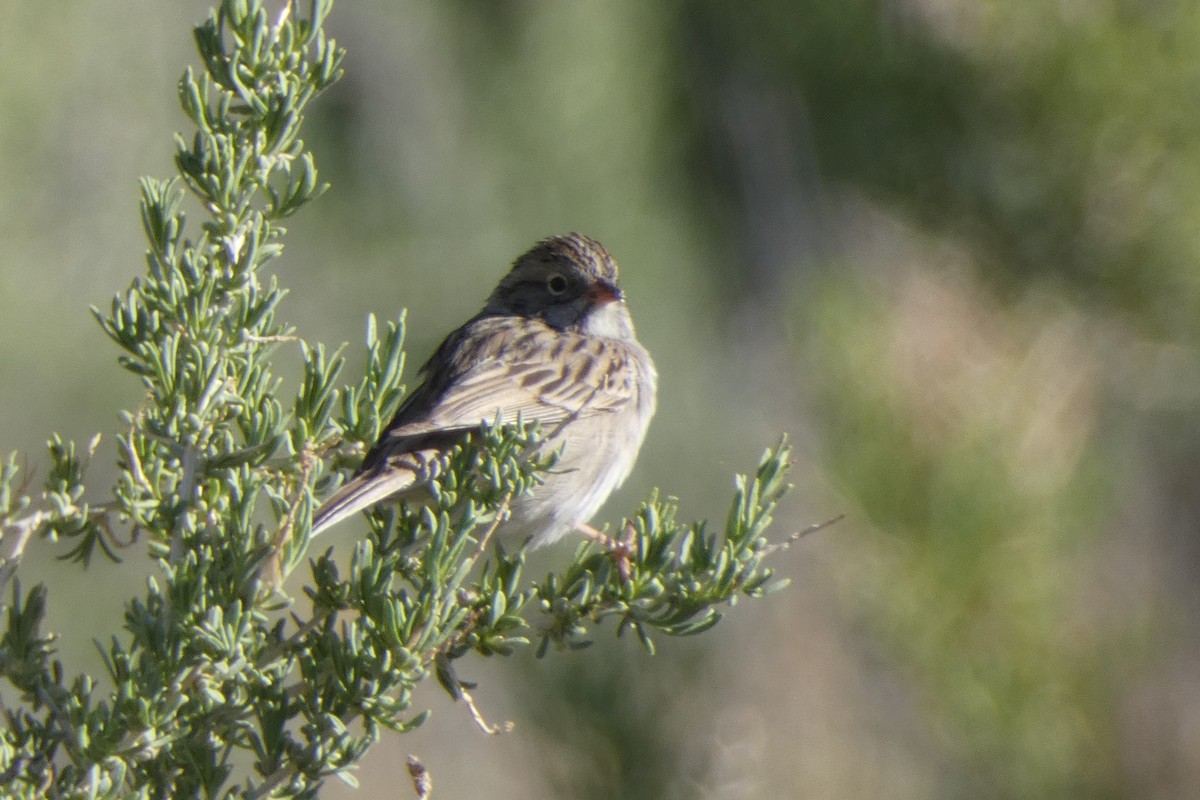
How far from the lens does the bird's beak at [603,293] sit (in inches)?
170

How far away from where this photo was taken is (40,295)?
6.40 metres

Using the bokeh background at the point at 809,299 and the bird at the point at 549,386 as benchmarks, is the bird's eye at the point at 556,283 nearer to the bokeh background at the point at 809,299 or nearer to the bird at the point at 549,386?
the bird at the point at 549,386

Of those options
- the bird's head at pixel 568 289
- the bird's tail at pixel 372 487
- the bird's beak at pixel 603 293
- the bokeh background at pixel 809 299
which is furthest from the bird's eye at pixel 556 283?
the bird's tail at pixel 372 487

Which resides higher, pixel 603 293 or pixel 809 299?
pixel 809 299

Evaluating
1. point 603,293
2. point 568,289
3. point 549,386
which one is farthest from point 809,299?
point 568,289

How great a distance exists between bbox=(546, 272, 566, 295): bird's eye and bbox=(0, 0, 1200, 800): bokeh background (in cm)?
73

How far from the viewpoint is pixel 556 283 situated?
451 cm

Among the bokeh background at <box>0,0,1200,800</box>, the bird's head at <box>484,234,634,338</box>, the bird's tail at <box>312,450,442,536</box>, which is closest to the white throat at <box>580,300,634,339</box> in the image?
the bird's head at <box>484,234,634,338</box>

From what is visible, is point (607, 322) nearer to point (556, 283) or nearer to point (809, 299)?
point (556, 283)

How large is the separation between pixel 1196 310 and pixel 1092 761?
1.19 m

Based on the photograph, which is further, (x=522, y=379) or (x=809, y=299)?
(x=522, y=379)

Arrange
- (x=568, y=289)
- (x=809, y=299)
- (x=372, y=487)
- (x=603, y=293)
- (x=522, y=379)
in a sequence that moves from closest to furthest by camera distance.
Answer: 1. (x=372, y=487)
2. (x=809, y=299)
3. (x=522, y=379)
4. (x=603, y=293)
5. (x=568, y=289)

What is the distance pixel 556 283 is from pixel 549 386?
0.61m

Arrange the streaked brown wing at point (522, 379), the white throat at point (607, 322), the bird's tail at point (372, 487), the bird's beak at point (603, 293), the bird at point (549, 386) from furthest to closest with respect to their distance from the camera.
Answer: the white throat at point (607, 322)
the bird's beak at point (603, 293)
the streaked brown wing at point (522, 379)
the bird at point (549, 386)
the bird's tail at point (372, 487)
